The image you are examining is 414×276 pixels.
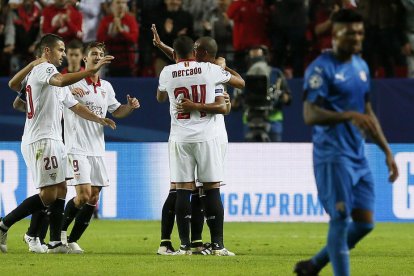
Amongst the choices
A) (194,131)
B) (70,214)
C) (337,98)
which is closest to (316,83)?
(337,98)

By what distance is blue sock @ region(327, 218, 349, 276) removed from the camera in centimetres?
793

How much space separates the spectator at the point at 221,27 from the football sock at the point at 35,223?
7687mm

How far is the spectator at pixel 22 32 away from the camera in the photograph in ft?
64.2

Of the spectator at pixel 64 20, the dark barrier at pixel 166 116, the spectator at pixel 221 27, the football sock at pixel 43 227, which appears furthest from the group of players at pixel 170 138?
the spectator at pixel 221 27

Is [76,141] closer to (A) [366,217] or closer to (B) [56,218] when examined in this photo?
(B) [56,218]

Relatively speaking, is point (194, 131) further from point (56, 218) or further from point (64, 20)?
point (64, 20)

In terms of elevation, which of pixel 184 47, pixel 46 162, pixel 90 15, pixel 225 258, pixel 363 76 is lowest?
pixel 225 258

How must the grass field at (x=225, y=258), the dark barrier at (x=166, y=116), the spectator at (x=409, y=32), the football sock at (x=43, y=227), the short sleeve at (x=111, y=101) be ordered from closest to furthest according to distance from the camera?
the grass field at (x=225, y=258)
the football sock at (x=43, y=227)
the short sleeve at (x=111, y=101)
the spectator at (x=409, y=32)
the dark barrier at (x=166, y=116)

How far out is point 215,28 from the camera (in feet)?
64.4

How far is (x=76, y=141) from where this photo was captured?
12.7 meters

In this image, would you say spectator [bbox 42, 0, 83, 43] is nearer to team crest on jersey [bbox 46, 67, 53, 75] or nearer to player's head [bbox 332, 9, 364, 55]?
team crest on jersey [bbox 46, 67, 53, 75]

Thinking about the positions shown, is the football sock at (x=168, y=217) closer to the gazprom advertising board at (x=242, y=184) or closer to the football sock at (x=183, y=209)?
the football sock at (x=183, y=209)

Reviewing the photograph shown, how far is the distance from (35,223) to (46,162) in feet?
2.47

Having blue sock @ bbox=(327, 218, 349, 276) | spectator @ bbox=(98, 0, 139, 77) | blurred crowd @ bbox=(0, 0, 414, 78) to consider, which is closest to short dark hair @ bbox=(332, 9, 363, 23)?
blue sock @ bbox=(327, 218, 349, 276)
